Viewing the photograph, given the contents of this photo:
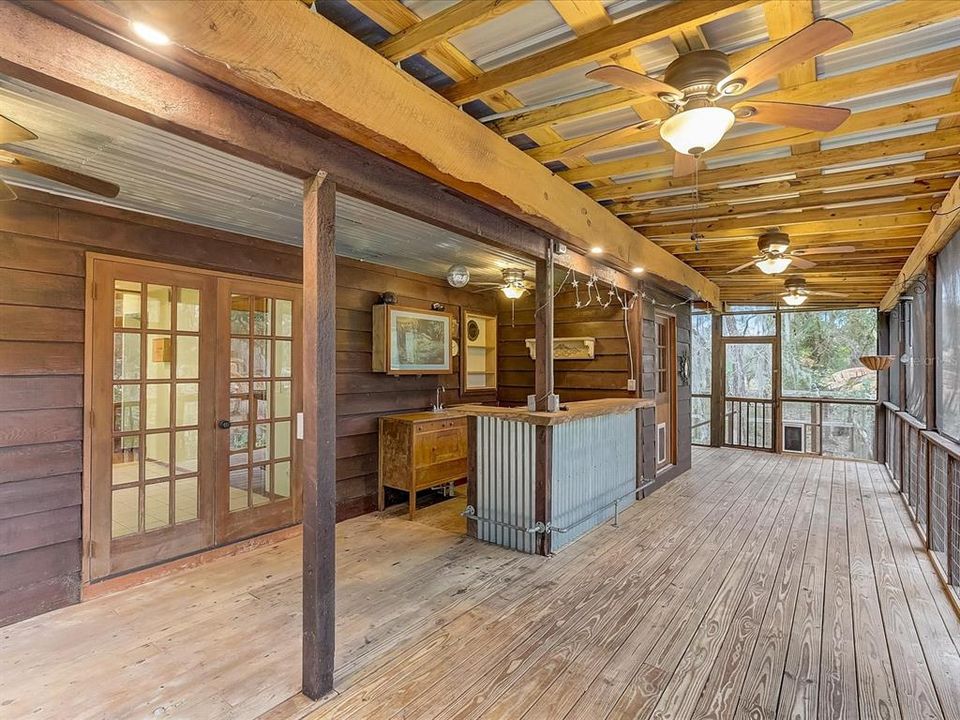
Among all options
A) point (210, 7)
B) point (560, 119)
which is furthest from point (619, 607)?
point (210, 7)

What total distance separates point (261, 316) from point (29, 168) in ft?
6.32

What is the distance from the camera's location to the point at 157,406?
130 inches

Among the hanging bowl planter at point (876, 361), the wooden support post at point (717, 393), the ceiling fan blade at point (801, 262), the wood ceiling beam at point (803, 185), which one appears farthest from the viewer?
the wooden support post at point (717, 393)

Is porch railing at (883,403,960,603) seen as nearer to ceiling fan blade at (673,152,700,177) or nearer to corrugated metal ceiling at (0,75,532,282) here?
ceiling fan blade at (673,152,700,177)

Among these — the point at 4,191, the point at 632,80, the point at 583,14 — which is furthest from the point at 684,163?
the point at 4,191

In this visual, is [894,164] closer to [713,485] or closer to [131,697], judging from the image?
[713,485]

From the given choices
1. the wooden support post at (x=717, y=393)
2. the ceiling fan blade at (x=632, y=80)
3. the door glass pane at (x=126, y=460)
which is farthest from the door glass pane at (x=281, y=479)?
the wooden support post at (x=717, y=393)

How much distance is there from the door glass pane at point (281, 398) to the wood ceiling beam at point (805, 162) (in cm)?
288

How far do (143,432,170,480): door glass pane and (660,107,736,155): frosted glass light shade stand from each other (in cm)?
355

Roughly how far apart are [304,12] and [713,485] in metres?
5.89

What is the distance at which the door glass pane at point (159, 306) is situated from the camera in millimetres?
3260

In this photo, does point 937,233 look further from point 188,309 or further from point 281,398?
point 188,309

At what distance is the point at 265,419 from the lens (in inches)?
154

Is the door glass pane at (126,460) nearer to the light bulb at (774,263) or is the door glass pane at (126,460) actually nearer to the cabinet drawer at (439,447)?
the cabinet drawer at (439,447)
